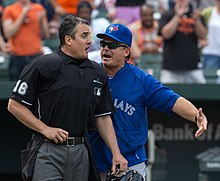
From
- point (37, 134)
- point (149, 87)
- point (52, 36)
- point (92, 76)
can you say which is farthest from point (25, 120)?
point (52, 36)

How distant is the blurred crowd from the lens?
10.2 meters

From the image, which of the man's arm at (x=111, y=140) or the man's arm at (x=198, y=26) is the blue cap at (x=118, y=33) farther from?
the man's arm at (x=198, y=26)

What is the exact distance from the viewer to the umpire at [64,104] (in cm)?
562

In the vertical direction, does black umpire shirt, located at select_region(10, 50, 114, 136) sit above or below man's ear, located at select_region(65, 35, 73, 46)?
below

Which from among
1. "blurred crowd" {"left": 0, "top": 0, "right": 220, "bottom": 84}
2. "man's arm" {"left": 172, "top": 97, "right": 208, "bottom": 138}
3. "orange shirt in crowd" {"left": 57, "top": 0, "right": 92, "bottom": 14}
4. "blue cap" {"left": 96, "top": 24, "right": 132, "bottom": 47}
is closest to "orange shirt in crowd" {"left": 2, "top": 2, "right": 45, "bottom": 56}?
"blurred crowd" {"left": 0, "top": 0, "right": 220, "bottom": 84}

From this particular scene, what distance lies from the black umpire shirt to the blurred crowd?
4.23 m

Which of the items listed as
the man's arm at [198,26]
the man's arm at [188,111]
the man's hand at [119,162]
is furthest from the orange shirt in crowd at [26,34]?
the man's hand at [119,162]

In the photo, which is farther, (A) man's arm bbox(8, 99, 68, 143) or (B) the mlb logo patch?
(B) the mlb logo patch

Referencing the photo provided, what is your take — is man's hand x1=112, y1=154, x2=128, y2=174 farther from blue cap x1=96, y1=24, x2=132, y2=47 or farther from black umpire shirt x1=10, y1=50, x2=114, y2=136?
blue cap x1=96, y1=24, x2=132, y2=47

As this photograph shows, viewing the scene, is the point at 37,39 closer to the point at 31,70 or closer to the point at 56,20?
the point at 56,20

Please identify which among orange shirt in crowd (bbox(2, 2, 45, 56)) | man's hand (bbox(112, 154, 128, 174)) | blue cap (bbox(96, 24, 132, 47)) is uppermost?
blue cap (bbox(96, 24, 132, 47))

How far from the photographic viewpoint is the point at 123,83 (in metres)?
6.09

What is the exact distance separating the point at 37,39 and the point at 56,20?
131 centimetres

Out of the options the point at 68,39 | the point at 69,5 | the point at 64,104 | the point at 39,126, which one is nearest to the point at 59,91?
the point at 64,104
